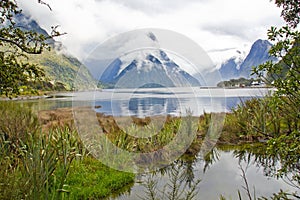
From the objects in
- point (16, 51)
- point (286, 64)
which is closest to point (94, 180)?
point (16, 51)

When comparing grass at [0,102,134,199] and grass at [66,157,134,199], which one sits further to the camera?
grass at [66,157,134,199]

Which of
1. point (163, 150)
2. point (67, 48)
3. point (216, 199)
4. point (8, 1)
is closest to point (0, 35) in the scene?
point (8, 1)

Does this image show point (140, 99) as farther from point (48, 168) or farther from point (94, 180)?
point (48, 168)

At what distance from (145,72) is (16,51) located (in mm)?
2524

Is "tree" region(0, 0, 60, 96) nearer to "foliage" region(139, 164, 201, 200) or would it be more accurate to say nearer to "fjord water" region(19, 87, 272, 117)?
"foliage" region(139, 164, 201, 200)

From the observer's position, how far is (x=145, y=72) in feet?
18.4

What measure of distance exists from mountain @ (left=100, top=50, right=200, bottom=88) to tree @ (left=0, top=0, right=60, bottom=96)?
1.86 metres

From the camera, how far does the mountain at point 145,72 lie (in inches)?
212

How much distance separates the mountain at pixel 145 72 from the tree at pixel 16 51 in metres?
1.86

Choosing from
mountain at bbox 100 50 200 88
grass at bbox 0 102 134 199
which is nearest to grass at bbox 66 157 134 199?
grass at bbox 0 102 134 199

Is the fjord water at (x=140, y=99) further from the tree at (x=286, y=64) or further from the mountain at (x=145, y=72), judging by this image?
the tree at (x=286, y=64)

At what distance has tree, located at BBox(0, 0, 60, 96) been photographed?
3.24 m

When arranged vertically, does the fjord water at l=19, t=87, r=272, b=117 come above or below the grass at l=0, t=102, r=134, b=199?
above

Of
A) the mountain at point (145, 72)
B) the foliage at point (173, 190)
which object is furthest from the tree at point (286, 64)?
the mountain at point (145, 72)
